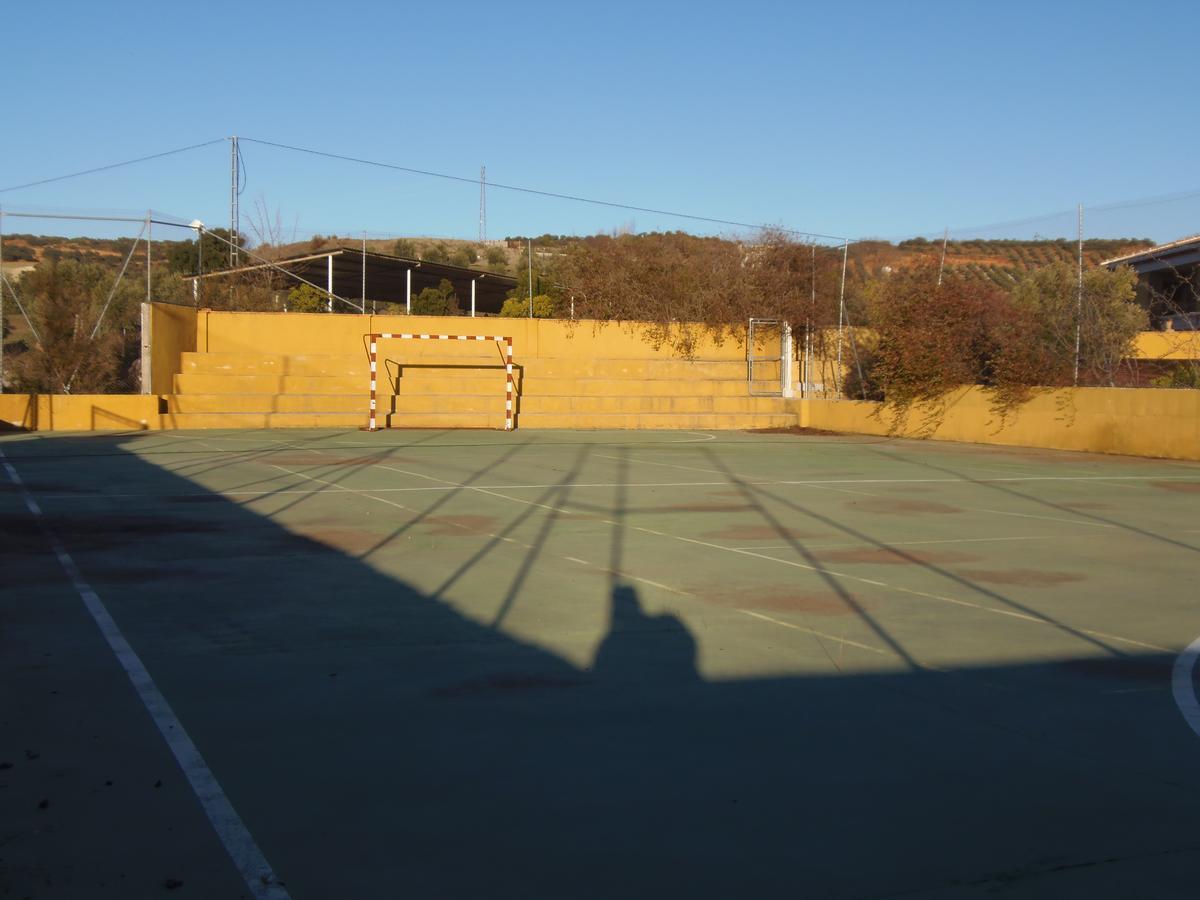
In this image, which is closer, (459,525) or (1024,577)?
(1024,577)

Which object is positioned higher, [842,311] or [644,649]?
[842,311]

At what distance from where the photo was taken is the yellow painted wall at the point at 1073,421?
20312 millimetres

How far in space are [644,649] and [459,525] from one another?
205 inches

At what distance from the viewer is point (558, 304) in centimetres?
3388

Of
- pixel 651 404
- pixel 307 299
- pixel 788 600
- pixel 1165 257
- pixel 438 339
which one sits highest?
pixel 1165 257

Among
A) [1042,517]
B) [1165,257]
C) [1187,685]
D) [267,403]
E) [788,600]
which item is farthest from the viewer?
[1165,257]

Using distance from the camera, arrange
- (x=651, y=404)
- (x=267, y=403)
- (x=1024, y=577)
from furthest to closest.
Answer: (x=651, y=404) → (x=267, y=403) → (x=1024, y=577)

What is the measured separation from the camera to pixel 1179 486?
1570 centimetres

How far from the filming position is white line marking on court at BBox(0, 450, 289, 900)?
11.6 ft

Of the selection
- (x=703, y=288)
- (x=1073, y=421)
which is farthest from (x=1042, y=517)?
(x=703, y=288)

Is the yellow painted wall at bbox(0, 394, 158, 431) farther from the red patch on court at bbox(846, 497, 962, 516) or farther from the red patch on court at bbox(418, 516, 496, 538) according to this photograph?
the red patch on court at bbox(846, 497, 962, 516)

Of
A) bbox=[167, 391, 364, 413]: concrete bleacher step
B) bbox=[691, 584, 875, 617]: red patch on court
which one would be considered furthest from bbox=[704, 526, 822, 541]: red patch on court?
bbox=[167, 391, 364, 413]: concrete bleacher step

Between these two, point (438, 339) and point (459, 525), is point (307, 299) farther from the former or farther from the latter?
point (459, 525)

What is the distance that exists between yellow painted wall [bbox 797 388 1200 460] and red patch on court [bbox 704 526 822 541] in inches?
476
